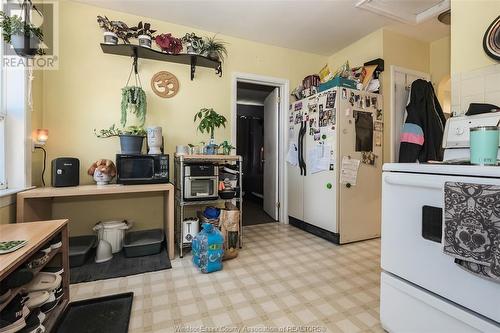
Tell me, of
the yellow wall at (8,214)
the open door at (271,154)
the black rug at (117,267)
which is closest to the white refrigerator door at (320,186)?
the open door at (271,154)

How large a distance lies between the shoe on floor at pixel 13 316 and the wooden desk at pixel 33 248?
0.12 feet

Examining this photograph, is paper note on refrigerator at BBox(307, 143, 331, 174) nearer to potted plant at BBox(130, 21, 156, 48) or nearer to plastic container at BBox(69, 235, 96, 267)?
potted plant at BBox(130, 21, 156, 48)

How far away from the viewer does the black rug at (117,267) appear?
1899mm

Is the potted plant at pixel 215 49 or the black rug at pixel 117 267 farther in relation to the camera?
the potted plant at pixel 215 49

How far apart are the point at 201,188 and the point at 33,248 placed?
140 centimetres

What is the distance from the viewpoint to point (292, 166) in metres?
3.32

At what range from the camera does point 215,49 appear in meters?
2.84

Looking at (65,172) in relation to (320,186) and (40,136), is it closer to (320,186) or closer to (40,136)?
(40,136)

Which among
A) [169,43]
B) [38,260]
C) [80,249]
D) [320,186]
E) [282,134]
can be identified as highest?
[169,43]

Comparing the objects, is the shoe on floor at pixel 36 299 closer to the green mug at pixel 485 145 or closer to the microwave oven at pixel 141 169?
the microwave oven at pixel 141 169

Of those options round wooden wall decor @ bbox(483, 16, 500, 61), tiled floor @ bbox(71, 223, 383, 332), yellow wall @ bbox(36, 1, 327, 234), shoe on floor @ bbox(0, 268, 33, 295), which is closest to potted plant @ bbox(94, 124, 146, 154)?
yellow wall @ bbox(36, 1, 327, 234)

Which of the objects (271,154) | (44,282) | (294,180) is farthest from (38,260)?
(271,154)

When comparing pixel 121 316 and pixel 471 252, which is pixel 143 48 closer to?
pixel 121 316

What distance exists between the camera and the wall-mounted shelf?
2448mm
